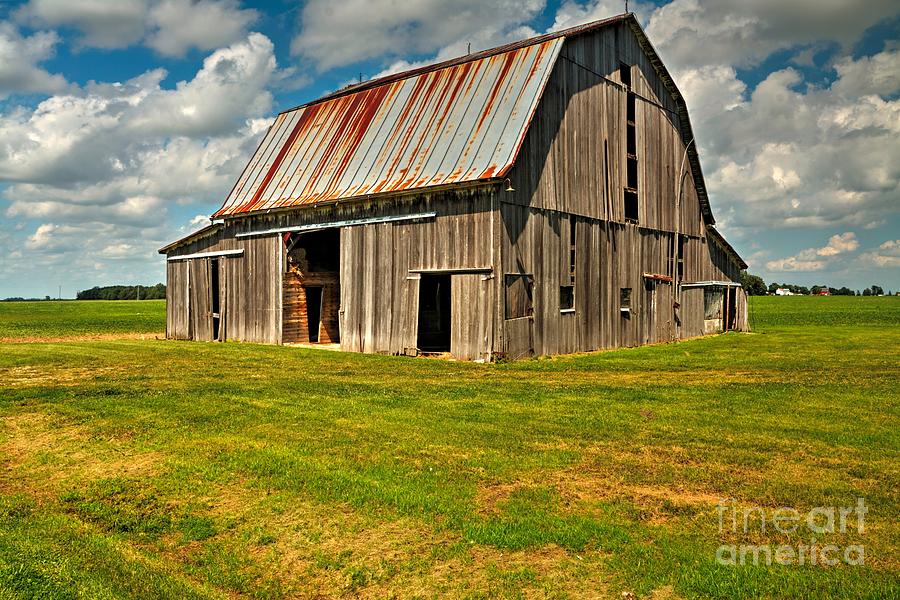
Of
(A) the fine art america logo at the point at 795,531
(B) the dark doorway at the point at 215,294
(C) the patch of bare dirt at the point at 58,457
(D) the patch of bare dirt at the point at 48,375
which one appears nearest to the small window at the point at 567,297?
(D) the patch of bare dirt at the point at 48,375

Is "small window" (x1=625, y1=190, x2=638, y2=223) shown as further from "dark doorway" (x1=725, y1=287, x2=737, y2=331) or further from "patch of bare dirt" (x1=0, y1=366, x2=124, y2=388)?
"patch of bare dirt" (x1=0, y1=366, x2=124, y2=388)

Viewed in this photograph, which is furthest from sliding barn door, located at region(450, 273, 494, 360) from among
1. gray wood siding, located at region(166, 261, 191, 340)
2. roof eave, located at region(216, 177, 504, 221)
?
gray wood siding, located at region(166, 261, 191, 340)

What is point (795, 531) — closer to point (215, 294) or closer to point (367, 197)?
point (367, 197)

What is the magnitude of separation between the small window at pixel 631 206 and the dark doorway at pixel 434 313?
751cm

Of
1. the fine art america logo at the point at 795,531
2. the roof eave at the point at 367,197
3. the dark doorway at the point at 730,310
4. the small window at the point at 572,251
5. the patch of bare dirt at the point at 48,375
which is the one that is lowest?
the fine art america logo at the point at 795,531

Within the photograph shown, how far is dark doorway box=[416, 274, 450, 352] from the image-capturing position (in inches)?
1117

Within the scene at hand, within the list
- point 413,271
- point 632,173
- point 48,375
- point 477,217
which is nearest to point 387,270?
point 413,271

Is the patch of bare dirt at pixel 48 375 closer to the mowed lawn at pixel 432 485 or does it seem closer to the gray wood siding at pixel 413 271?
the mowed lawn at pixel 432 485

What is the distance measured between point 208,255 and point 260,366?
12399mm

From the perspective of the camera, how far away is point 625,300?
26.2 metres

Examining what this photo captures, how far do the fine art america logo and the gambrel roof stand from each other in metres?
14.4

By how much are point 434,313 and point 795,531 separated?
23040mm

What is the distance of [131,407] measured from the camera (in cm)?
1188

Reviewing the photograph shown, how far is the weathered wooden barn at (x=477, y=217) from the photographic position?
68.5ft
